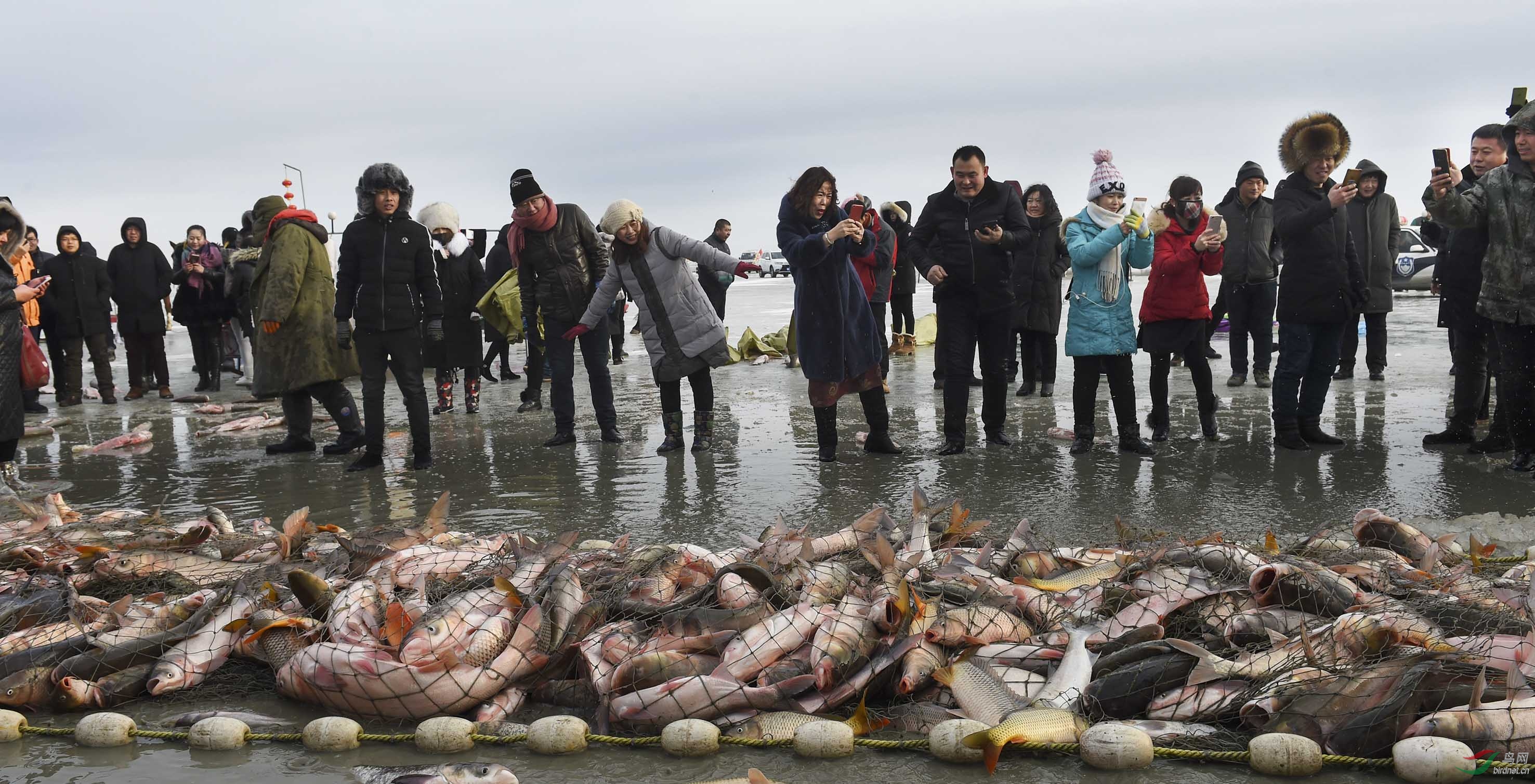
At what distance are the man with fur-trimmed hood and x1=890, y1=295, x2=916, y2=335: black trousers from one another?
796cm

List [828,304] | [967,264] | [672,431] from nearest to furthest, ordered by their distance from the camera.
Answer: [828,304]
[967,264]
[672,431]

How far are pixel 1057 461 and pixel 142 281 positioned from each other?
11864mm

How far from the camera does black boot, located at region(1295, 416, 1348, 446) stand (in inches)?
318

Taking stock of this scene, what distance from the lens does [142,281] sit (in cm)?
1392

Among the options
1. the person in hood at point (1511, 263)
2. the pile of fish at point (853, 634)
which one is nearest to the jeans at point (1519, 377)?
the person in hood at point (1511, 263)

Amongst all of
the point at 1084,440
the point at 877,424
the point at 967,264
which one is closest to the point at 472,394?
the point at 877,424

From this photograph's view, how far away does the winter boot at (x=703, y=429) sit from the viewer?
8.94 meters

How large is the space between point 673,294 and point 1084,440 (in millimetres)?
3351

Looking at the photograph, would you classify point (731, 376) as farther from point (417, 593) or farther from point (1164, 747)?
point (1164, 747)

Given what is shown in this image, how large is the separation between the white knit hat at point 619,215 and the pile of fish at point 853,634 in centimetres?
399

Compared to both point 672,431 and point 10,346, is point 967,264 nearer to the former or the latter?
point 672,431

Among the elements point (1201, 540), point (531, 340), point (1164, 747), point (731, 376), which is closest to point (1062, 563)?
point (1201, 540)

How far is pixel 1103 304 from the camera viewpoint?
7973mm

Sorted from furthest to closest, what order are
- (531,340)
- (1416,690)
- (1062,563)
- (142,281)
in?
(142,281) < (531,340) < (1062,563) < (1416,690)
